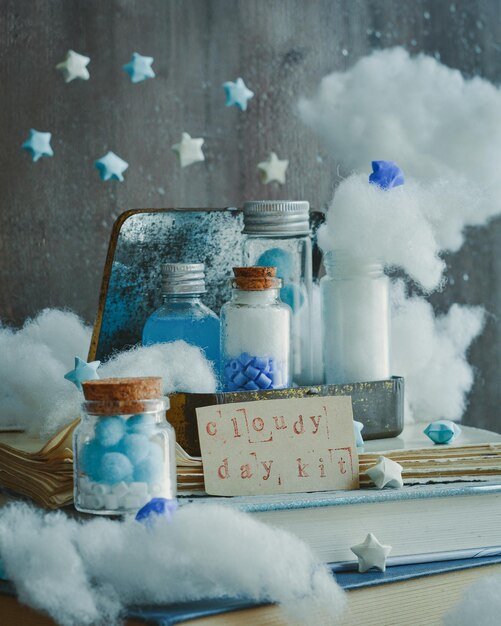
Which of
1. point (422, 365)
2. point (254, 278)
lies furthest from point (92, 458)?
point (422, 365)

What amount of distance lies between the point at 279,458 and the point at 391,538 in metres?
0.11

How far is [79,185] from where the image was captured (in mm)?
1204

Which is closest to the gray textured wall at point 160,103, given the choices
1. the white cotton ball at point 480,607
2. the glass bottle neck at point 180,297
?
the glass bottle neck at point 180,297

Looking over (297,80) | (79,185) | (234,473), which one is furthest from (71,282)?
(234,473)

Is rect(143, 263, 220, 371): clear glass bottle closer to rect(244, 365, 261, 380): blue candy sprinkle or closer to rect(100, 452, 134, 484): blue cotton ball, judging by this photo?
rect(244, 365, 261, 380): blue candy sprinkle

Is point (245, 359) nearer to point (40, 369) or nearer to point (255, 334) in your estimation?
point (255, 334)

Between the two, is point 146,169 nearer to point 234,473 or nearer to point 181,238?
point 181,238

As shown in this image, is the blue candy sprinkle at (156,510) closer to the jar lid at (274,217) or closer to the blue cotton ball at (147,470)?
the blue cotton ball at (147,470)

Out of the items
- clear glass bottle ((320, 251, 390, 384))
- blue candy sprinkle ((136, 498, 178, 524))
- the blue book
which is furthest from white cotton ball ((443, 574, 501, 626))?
clear glass bottle ((320, 251, 390, 384))

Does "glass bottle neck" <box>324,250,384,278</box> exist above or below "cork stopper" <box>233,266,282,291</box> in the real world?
above

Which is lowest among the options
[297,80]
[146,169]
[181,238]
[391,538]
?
[391,538]

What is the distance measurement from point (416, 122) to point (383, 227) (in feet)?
1.13

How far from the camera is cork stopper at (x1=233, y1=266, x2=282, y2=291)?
2.85 feet

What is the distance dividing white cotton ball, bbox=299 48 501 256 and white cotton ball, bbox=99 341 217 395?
0.33 metres
